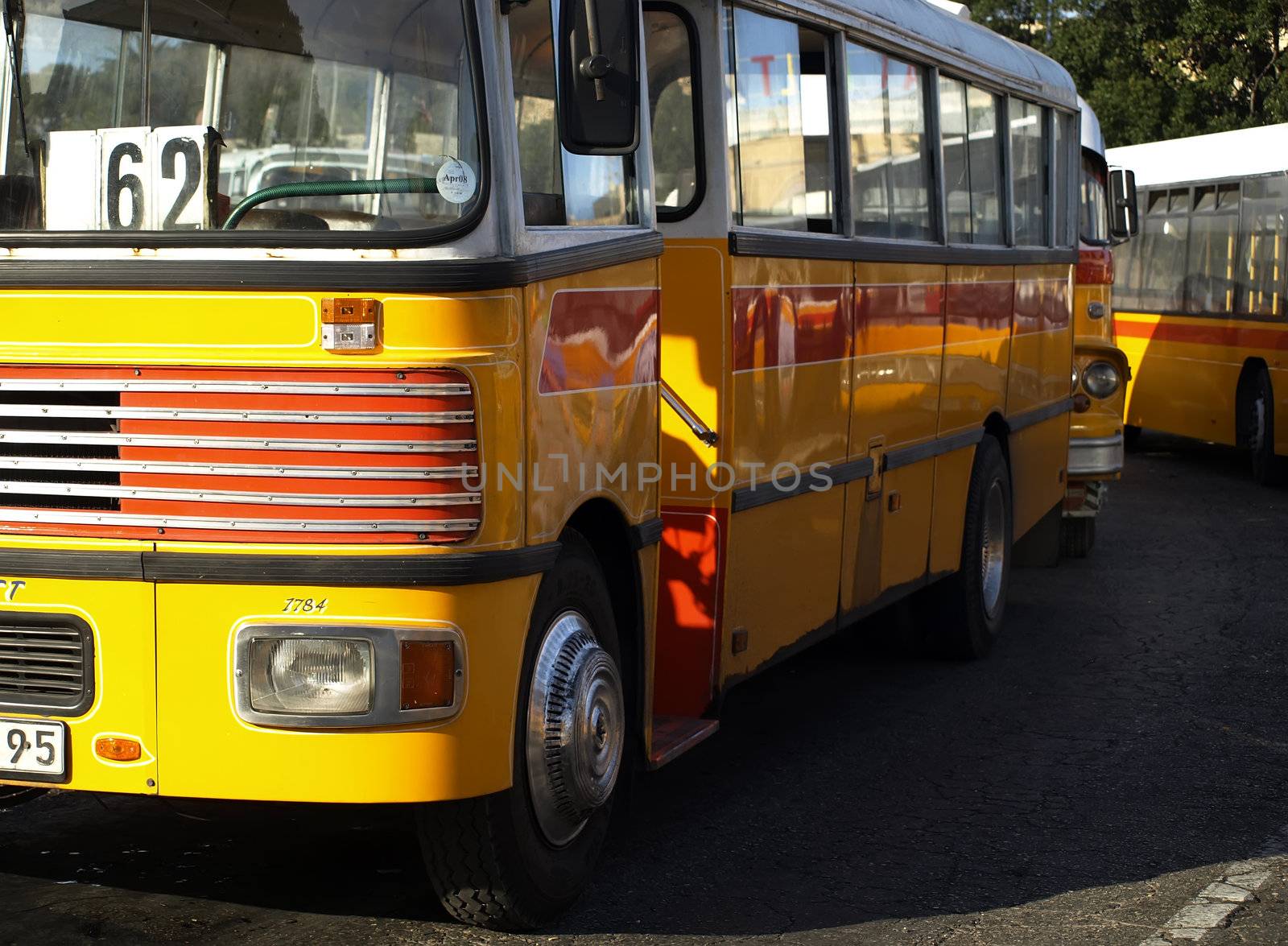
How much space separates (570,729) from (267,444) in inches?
44.5

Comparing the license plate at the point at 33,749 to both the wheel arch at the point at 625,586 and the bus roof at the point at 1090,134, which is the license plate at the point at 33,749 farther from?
the bus roof at the point at 1090,134

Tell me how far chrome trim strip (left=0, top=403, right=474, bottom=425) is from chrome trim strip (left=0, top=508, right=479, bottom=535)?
8.8 inches

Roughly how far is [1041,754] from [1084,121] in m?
7.79

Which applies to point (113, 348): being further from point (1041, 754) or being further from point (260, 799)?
point (1041, 754)

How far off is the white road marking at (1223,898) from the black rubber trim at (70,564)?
272cm

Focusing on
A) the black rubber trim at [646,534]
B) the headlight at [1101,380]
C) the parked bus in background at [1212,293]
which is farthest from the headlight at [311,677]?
the parked bus in background at [1212,293]

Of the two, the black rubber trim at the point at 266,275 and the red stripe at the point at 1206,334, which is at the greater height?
the black rubber trim at the point at 266,275

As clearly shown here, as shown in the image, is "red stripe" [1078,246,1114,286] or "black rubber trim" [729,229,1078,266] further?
"red stripe" [1078,246,1114,286]

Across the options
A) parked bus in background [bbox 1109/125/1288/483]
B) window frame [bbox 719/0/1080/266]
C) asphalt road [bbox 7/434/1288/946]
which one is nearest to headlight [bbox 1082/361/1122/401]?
window frame [bbox 719/0/1080/266]

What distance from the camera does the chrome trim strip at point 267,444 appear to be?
4.24 meters

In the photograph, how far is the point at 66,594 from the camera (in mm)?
4344

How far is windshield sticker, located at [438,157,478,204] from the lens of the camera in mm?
4359

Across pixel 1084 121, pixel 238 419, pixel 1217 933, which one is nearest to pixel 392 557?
pixel 238 419

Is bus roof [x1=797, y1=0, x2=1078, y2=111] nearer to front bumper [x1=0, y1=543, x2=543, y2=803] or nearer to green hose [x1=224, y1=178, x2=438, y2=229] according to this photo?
green hose [x1=224, y1=178, x2=438, y2=229]
